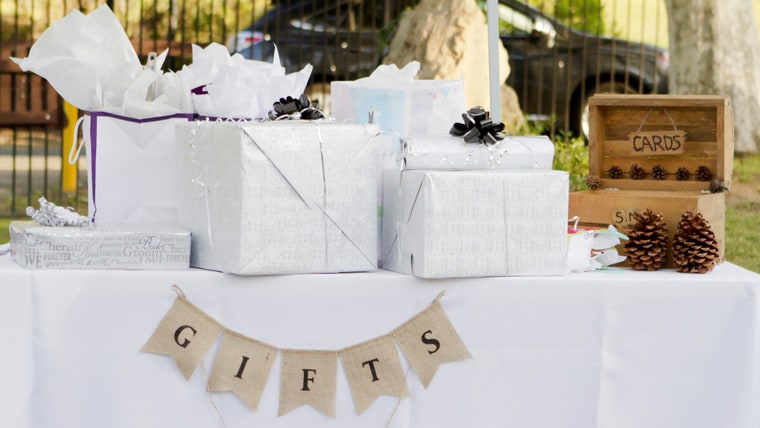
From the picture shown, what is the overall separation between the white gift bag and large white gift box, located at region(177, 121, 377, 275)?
6.3 inches

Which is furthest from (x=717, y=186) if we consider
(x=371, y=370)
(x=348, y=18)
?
(x=348, y=18)

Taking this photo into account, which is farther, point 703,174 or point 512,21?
point 512,21

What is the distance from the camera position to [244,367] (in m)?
1.85

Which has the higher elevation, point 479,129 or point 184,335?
point 479,129

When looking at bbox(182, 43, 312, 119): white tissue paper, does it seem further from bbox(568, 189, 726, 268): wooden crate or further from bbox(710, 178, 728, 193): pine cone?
bbox(710, 178, 728, 193): pine cone

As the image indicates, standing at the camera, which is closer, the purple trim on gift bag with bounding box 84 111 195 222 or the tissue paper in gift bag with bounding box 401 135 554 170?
the tissue paper in gift bag with bounding box 401 135 554 170

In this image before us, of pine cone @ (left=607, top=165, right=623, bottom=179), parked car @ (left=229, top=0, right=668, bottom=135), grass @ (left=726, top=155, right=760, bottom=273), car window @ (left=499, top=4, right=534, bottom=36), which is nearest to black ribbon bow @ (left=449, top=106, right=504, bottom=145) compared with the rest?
pine cone @ (left=607, top=165, right=623, bottom=179)

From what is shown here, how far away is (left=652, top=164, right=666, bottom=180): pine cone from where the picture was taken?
2398mm

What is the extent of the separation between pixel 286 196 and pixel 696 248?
78 centimetres

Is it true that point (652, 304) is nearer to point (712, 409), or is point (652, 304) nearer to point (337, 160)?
point (712, 409)

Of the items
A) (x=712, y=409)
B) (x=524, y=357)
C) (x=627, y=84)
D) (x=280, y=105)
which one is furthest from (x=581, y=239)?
(x=627, y=84)

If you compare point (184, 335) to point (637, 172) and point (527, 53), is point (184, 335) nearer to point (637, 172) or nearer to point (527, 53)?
point (637, 172)

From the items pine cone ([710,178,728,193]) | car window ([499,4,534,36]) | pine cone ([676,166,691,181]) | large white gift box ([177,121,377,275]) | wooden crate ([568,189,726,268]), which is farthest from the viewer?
car window ([499,4,534,36])

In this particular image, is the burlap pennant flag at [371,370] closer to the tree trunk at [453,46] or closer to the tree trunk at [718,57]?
the tree trunk at [453,46]
